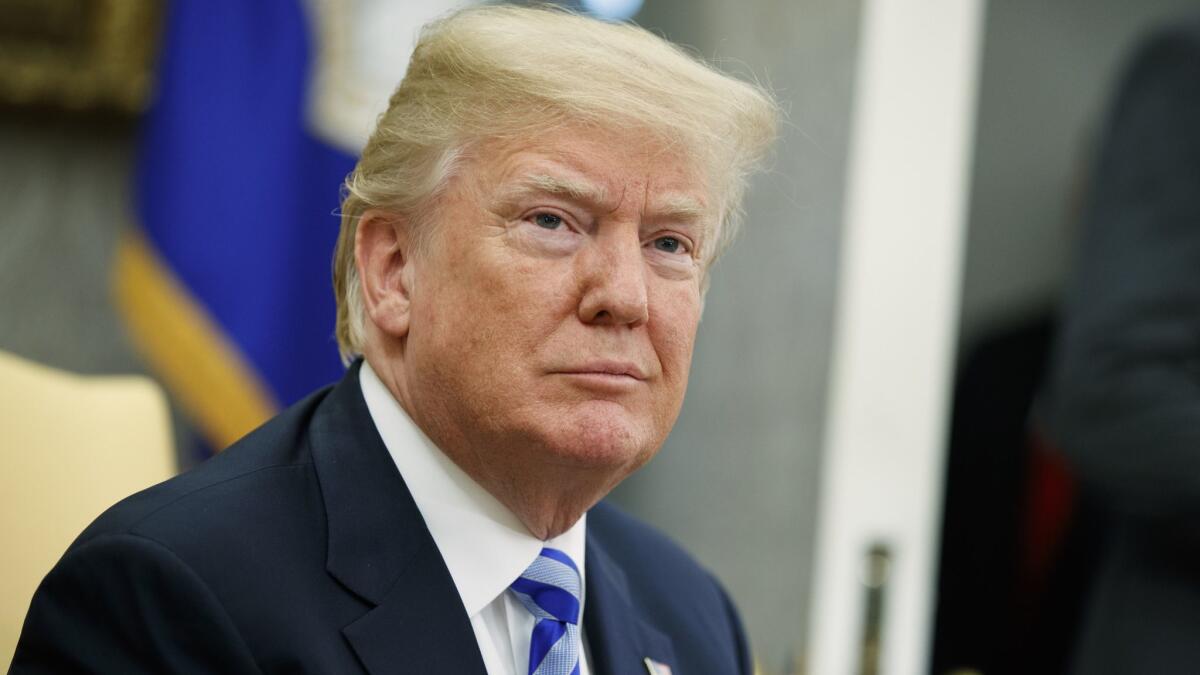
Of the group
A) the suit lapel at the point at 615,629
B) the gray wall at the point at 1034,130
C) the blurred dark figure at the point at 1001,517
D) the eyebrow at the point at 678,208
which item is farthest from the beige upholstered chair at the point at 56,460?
the gray wall at the point at 1034,130

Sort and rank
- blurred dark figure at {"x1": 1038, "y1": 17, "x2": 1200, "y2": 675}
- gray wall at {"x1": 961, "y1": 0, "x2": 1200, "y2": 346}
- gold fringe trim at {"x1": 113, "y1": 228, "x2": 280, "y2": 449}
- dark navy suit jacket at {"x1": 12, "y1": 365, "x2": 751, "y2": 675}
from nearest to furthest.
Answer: dark navy suit jacket at {"x1": 12, "y1": 365, "x2": 751, "y2": 675}
blurred dark figure at {"x1": 1038, "y1": 17, "x2": 1200, "y2": 675}
gold fringe trim at {"x1": 113, "y1": 228, "x2": 280, "y2": 449}
gray wall at {"x1": 961, "y1": 0, "x2": 1200, "y2": 346}

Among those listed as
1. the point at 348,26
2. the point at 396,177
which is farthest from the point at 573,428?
the point at 348,26

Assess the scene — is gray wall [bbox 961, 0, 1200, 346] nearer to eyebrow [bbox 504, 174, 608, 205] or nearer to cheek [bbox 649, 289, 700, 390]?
cheek [bbox 649, 289, 700, 390]

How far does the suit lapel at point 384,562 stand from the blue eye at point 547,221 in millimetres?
281

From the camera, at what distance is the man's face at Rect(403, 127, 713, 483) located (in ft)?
4.96

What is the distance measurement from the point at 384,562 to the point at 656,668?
39 centimetres

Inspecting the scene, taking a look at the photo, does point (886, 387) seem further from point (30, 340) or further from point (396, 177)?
point (396, 177)

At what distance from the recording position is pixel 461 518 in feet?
5.19

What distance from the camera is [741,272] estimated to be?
12.9 feet

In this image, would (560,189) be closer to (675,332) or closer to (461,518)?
(675,332)

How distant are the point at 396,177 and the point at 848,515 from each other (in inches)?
97.1

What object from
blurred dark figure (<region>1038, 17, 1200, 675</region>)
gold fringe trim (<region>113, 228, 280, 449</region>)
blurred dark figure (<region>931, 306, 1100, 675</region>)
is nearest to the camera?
blurred dark figure (<region>1038, 17, 1200, 675</region>)

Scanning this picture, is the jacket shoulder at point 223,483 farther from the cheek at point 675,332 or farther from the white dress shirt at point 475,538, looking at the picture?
the cheek at point 675,332

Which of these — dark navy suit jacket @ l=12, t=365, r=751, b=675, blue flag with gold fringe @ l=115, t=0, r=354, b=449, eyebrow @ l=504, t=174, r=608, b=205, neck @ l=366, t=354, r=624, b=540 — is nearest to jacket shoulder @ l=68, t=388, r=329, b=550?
dark navy suit jacket @ l=12, t=365, r=751, b=675
